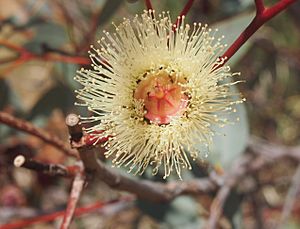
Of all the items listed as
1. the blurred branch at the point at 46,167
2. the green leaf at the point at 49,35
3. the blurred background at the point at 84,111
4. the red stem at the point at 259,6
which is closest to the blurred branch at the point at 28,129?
the blurred branch at the point at 46,167

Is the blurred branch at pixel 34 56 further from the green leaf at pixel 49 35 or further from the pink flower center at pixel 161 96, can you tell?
the pink flower center at pixel 161 96

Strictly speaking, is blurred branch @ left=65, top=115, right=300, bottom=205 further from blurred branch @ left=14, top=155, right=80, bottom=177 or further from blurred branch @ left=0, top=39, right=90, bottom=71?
blurred branch @ left=0, top=39, right=90, bottom=71

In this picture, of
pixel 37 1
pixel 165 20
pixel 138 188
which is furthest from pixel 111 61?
pixel 37 1

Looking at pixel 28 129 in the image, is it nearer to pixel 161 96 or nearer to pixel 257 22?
pixel 161 96

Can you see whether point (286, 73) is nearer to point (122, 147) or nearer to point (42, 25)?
point (42, 25)

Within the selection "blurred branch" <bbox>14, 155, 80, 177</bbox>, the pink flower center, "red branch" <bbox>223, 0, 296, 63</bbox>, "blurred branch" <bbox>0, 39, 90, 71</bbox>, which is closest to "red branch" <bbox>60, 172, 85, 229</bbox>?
"blurred branch" <bbox>14, 155, 80, 177</bbox>

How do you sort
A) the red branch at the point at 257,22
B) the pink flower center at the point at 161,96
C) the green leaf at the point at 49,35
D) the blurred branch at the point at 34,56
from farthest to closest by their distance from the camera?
the green leaf at the point at 49,35
the blurred branch at the point at 34,56
the pink flower center at the point at 161,96
the red branch at the point at 257,22
